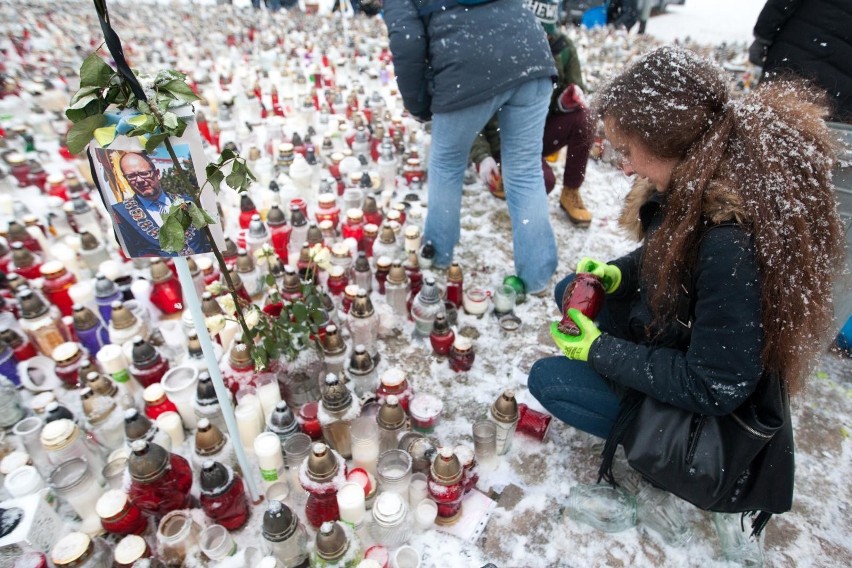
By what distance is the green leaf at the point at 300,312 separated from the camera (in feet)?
5.65

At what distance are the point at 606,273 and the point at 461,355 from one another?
703mm

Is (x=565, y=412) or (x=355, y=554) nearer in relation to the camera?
(x=355, y=554)

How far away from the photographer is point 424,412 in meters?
1.80

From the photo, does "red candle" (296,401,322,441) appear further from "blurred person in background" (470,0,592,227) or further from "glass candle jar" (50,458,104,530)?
"blurred person in background" (470,0,592,227)

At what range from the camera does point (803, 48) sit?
90.5 inches

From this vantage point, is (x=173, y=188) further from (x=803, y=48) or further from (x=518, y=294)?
(x=803, y=48)

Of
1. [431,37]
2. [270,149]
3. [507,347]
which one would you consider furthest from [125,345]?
[270,149]

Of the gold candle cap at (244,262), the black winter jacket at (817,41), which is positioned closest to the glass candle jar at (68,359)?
the gold candle cap at (244,262)

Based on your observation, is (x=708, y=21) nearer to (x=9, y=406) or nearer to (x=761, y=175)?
(x=761, y=175)

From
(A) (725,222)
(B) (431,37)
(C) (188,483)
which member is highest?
(B) (431,37)

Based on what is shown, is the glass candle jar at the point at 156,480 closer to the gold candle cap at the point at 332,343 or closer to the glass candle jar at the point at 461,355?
the gold candle cap at the point at 332,343

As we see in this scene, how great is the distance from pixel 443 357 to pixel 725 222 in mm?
1392

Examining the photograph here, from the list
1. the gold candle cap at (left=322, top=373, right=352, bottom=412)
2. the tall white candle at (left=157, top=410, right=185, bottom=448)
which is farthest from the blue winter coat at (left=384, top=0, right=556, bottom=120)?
the tall white candle at (left=157, top=410, right=185, bottom=448)

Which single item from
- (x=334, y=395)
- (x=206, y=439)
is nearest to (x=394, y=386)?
(x=334, y=395)
